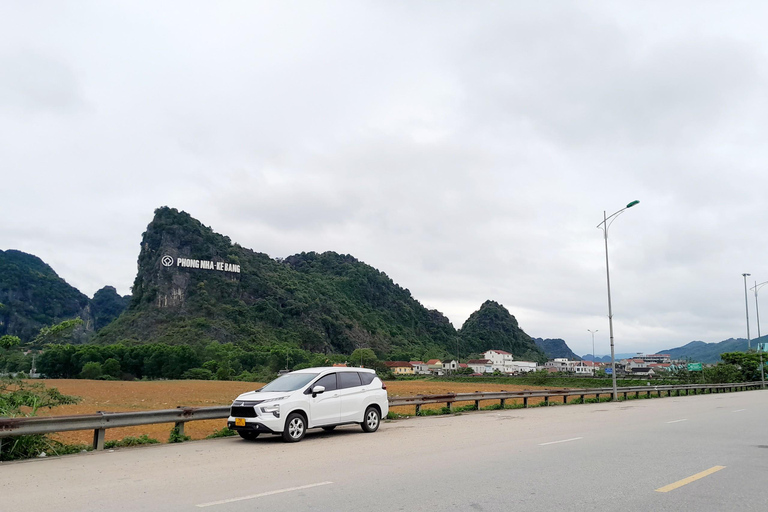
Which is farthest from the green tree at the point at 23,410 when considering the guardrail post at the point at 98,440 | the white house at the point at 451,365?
the white house at the point at 451,365

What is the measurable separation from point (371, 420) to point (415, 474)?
22.7 ft

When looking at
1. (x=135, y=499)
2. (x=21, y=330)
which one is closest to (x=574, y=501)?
(x=135, y=499)

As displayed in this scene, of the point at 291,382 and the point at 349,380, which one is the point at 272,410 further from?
the point at 349,380

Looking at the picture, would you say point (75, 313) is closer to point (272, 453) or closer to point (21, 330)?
point (21, 330)

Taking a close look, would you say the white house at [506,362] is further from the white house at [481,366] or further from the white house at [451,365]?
the white house at [451,365]

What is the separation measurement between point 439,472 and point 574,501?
8.63 ft

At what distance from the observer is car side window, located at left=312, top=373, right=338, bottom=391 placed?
14520mm

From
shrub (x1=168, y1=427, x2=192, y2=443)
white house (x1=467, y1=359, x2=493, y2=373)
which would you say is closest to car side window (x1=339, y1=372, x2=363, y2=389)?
Answer: shrub (x1=168, y1=427, x2=192, y2=443)

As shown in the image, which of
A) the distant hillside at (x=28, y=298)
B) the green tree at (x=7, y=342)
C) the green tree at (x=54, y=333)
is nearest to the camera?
the green tree at (x=7, y=342)

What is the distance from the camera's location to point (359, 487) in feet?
26.6

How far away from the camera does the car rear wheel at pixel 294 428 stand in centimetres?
1330

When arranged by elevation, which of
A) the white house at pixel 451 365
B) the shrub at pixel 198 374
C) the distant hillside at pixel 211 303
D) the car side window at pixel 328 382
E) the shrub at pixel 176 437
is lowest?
the white house at pixel 451 365

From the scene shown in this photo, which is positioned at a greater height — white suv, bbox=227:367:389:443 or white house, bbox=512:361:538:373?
white suv, bbox=227:367:389:443

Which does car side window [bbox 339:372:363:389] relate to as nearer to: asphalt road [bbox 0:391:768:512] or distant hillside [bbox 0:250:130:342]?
asphalt road [bbox 0:391:768:512]
